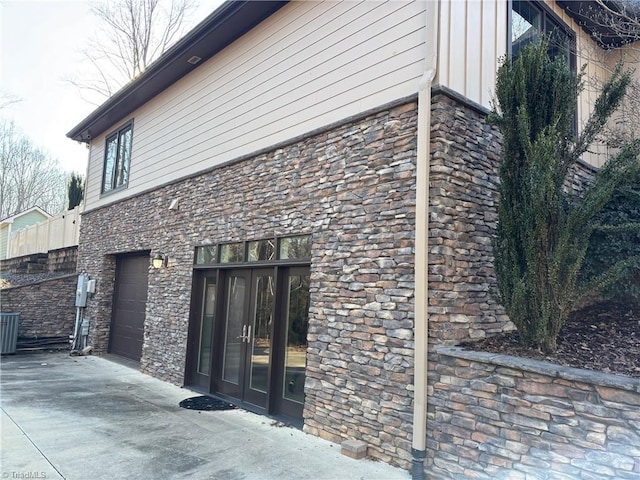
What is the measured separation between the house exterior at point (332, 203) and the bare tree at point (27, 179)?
21038mm

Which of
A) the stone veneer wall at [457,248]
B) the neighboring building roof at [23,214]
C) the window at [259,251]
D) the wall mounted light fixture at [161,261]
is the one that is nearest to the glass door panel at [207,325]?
the window at [259,251]

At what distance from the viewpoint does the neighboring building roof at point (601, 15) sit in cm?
640

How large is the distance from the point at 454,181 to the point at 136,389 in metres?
6.08

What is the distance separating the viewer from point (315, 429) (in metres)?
4.96

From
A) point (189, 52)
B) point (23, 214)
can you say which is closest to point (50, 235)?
point (23, 214)

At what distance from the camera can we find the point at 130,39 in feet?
59.6

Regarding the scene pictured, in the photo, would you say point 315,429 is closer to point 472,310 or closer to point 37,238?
point 472,310

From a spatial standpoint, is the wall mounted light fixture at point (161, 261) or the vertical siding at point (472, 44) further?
the wall mounted light fixture at point (161, 261)

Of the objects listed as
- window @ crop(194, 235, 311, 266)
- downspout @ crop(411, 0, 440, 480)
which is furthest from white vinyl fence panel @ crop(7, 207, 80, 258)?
downspout @ crop(411, 0, 440, 480)

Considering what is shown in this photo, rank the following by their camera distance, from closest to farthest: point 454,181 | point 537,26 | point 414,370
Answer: point 414,370 < point 454,181 < point 537,26

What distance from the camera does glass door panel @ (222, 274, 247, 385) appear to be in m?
6.58

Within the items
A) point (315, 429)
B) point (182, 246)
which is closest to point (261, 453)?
point (315, 429)

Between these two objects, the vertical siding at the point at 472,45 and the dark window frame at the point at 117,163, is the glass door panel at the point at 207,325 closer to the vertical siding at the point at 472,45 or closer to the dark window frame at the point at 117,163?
the dark window frame at the point at 117,163

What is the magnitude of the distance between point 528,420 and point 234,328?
4572mm
